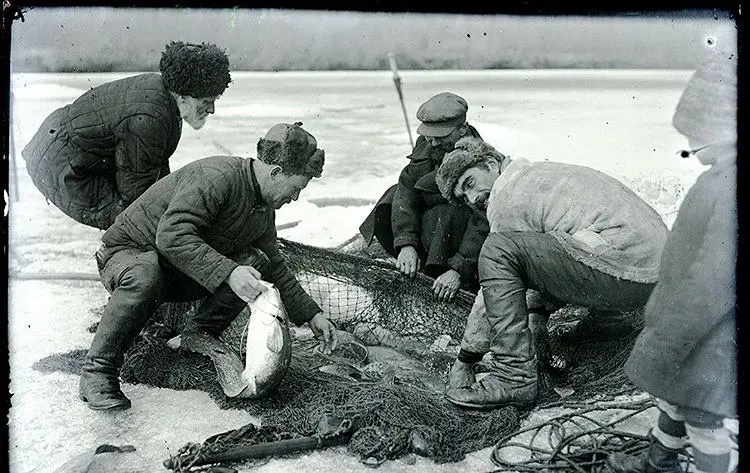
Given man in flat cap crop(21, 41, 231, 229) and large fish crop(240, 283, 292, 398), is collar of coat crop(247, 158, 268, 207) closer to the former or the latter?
large fish crop(240, 283, 292, 398)

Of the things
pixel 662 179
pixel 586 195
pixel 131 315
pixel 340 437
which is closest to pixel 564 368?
pixel 586 195

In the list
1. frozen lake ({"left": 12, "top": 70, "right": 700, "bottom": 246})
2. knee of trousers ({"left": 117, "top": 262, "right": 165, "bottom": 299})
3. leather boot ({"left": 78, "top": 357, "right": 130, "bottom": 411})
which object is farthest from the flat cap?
leather boot ({"left": 78, "top": 357, "right": 130, "bottom": 411})

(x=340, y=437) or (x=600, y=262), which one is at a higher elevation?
(x=600, y=262)

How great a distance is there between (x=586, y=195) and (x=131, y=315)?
2151mm

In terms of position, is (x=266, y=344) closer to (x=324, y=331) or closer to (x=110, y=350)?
(x=324, y=331)

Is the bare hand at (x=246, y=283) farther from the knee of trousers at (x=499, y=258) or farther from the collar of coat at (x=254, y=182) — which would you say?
the knee of trousers at (x=499, y=258)

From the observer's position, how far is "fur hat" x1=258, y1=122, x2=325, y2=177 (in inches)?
141

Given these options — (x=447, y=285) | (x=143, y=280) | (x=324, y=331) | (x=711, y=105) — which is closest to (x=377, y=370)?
(x=324, y=331)

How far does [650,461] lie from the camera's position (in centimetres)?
296

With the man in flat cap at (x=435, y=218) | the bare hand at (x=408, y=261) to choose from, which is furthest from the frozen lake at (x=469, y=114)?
the bare hand at (x=408, y=261)

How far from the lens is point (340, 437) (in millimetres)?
3305

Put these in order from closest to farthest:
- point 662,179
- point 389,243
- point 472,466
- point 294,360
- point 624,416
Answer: point 472,466, point 624,416, point 294,360, point 389,243, point 662,179

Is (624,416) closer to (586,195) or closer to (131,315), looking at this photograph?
(586,195)

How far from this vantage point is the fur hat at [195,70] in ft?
13.0
